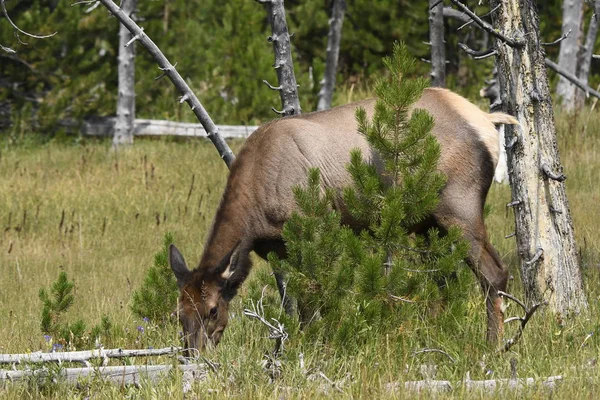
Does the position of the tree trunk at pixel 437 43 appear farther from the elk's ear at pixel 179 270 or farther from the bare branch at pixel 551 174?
the elk's ear at pixel 179 270

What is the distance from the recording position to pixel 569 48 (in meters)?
16.2

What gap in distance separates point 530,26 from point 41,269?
17.4 feet

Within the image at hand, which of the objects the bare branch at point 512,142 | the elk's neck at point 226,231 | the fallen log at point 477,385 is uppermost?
the bare branch at point 512,142

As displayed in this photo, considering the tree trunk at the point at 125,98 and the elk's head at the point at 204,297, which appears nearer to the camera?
the elk's head at the point at 204,297

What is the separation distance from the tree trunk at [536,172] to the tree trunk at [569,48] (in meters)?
7.78

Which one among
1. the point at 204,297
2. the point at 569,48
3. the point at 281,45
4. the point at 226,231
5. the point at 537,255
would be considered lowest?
the point at 204,297

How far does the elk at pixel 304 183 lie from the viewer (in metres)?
6.59

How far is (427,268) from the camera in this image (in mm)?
6160

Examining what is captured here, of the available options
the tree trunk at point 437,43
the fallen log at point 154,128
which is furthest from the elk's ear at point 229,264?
the fallen log at point 154,128

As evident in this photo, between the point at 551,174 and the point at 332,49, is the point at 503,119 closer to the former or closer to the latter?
the point at 551,174

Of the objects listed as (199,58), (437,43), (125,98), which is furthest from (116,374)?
(199,58)

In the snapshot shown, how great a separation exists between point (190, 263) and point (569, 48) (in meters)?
9.49

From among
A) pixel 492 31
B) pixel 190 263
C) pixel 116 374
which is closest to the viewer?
pixel 116 374

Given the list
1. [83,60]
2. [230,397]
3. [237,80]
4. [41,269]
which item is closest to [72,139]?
[83,60]
